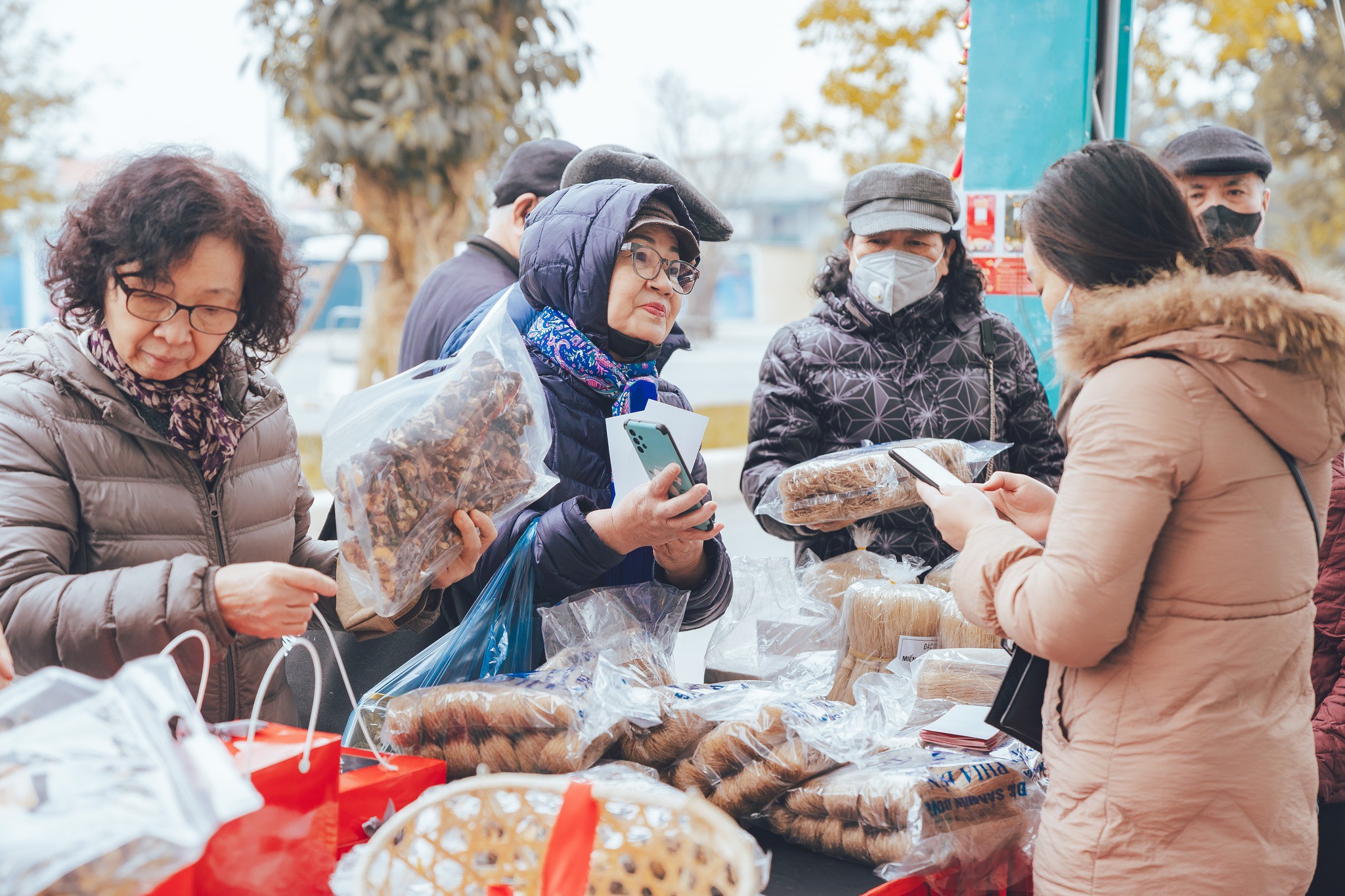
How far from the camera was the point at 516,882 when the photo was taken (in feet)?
4.45

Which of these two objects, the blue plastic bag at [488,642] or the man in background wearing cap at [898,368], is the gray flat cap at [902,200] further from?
the blue plastic bag at [488,642]

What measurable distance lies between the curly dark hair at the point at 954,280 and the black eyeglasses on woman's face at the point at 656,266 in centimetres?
93

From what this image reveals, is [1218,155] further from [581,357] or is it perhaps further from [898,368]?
[581,357]

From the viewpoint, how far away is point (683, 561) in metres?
2.08

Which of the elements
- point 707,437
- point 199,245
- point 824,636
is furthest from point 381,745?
point 707,437

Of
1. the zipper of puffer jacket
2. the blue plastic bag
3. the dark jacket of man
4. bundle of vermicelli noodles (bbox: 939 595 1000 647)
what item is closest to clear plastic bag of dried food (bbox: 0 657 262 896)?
the zipper of puffer jacket

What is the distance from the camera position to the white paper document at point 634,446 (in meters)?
1.78

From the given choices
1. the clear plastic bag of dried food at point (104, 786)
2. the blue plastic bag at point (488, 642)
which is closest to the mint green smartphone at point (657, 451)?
the blue plastic bag at point (488, 642)

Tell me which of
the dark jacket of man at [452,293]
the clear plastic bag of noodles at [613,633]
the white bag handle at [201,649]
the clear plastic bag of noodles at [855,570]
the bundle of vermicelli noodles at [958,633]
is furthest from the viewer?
the dark jacket of man at [452,293]

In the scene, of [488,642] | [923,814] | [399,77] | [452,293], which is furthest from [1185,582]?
[399,77]

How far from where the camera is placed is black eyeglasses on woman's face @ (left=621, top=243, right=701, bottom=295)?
6.45 ft

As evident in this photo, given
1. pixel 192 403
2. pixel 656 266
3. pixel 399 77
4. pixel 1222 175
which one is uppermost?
pixel 399 77

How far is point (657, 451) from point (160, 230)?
33.9 inches

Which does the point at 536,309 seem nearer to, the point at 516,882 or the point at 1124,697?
the point at 516,882
